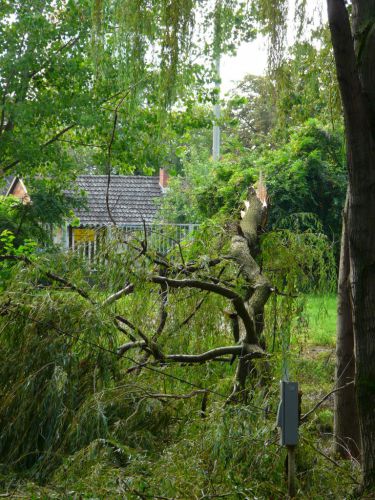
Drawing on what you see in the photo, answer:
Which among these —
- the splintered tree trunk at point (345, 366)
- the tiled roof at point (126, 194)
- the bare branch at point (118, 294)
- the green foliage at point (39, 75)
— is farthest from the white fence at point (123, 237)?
the tiled roof at point (126, 194)

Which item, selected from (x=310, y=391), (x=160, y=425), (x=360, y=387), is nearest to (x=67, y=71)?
(x=310, y=391)

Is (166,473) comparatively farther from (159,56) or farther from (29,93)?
(29,93)

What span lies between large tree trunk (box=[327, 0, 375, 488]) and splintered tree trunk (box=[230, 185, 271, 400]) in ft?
3.27

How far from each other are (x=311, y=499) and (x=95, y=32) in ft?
8.92

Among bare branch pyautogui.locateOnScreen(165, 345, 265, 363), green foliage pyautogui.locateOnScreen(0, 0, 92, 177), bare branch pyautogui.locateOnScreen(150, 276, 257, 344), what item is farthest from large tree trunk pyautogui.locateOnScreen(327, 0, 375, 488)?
green foliage pyautogui.locateOnScreen(0, 0, 92, 177)

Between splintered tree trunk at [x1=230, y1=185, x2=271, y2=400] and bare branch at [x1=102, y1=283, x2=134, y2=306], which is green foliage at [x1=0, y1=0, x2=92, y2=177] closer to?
splintered tree trunk at [x1=230, y1=185, x2=271, y2=400]

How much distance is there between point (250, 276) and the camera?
611 centimetres

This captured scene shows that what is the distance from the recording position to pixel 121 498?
11.9ft

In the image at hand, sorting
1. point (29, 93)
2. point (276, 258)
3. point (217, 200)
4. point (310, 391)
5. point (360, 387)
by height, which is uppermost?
point (29, 93)

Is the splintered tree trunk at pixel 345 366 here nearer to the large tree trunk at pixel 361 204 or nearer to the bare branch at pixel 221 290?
the bare branch at pixel 221 290

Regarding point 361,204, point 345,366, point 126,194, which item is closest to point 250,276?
point 345,366

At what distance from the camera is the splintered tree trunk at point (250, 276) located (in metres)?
5.44

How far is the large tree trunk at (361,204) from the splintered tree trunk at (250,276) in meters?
1.00

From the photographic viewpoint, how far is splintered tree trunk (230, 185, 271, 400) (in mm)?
5438
